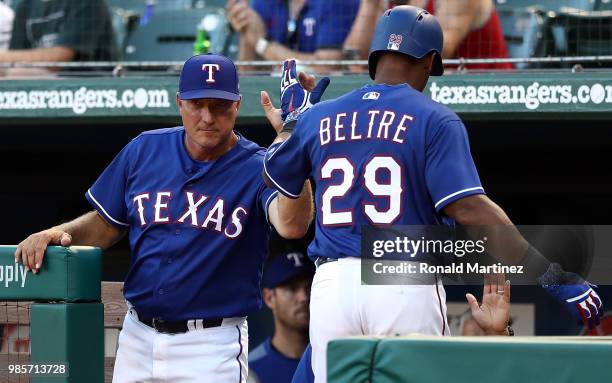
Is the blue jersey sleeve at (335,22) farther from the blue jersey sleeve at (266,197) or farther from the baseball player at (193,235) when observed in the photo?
the blue jersey sleeve at (266,197)

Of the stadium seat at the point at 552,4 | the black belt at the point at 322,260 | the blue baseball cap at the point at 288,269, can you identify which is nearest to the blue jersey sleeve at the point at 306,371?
the black belt at the point at 322,260

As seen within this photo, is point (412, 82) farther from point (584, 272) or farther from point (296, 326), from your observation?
point (296, 326)

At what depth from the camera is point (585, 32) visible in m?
6.31

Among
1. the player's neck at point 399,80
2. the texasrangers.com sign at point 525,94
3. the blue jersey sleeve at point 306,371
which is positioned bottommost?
the blue jersey sleeve at point 306,371

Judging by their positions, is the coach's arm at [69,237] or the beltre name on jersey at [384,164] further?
the coach's arm at [69,237]

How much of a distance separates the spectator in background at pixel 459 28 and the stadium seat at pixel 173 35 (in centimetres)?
105

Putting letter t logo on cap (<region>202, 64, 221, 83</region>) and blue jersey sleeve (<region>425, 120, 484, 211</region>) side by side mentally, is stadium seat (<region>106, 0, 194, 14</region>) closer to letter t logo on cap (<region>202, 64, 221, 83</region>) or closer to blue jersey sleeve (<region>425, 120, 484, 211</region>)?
letter t logo on cap (<region>202, 64, 221, 83</region>)

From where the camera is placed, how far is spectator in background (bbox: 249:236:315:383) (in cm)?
622

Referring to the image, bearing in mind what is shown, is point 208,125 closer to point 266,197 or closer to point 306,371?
point 266,197

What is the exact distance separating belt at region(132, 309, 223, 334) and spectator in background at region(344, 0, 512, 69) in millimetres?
2573

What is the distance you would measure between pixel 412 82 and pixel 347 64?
2.30 m

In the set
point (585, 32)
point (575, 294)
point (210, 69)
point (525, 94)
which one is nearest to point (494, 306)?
point (575, 294)

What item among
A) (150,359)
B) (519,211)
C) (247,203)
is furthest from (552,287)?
(519,211)

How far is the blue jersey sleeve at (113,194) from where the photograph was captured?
4.25 m
